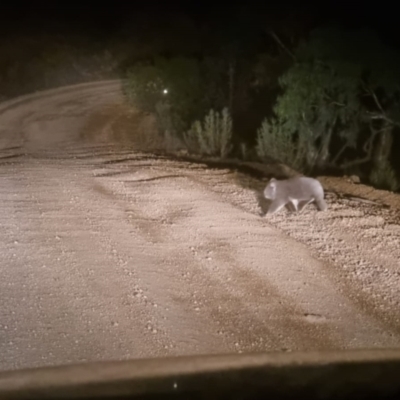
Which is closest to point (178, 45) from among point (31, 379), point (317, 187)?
point (317, 187)

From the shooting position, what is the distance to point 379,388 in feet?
17.7

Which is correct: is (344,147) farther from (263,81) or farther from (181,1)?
(181,1)

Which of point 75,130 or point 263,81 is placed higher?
point 263,81

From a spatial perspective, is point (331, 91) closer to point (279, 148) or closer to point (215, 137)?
point (279, 148)

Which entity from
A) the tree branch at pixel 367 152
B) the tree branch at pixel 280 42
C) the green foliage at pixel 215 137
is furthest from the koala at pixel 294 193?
the tree branch at pixel 280 42

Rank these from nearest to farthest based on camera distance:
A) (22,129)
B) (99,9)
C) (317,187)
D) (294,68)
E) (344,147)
Answer: 1. (317,187)
2. (294,68)
3. (344,147)
4. (22,129)
5. (99,9)

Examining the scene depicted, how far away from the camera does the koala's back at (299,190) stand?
960 cm

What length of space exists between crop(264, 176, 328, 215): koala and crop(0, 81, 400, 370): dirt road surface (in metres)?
0.18

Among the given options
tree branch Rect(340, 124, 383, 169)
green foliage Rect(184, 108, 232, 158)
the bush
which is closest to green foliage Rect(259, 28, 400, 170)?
the bush

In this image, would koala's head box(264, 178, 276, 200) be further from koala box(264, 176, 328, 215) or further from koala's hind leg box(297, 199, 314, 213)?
koala's hind leg box(297, 199, 314, 213)

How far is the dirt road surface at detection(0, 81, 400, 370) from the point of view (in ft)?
20.7

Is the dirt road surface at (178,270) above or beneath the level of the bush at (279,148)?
above

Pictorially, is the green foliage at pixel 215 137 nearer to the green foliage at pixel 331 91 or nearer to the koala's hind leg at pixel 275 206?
the green foliage at pixel 331 91

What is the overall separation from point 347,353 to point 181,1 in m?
32.6
